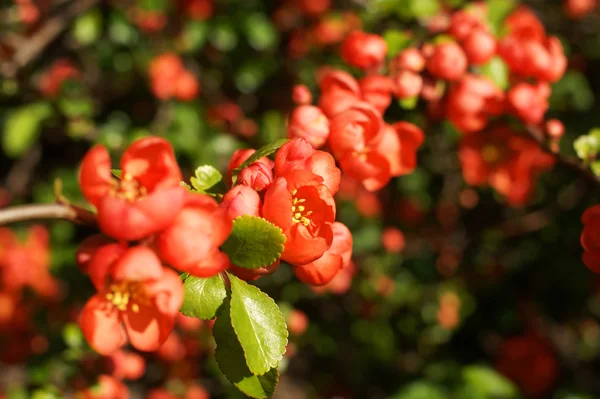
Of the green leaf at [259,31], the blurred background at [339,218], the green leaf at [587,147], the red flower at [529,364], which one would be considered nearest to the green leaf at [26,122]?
the blurred background at [339,218]

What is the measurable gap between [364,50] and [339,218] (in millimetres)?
1276

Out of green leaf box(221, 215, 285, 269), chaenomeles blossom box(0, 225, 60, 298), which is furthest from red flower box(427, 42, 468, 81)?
chaenomeles blossom box(0, 225, 60, 298)

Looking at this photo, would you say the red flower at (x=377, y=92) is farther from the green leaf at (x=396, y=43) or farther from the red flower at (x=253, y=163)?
the red flower at (x=253, y=163)

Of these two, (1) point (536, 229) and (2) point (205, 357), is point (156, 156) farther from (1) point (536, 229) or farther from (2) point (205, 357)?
(1) point (536, 229)

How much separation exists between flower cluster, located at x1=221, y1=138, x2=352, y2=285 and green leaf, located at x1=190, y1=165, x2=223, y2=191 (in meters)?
0.03

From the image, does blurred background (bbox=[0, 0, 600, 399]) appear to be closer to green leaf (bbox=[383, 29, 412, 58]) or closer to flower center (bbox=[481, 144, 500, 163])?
flower center (bbox=[481, 144, 500, 163])

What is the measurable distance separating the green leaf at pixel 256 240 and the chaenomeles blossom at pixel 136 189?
0.32 ft

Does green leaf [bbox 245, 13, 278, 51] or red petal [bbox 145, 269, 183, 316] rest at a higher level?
red petal [bbox 145, 269, 183, 316]

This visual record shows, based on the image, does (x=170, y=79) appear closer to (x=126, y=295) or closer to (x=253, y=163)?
(x=253, y=163)

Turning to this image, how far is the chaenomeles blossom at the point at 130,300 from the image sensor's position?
64 cm

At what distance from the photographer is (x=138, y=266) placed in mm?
634

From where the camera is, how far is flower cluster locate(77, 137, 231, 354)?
643 mm

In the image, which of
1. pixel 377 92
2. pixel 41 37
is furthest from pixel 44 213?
pixel 41 37

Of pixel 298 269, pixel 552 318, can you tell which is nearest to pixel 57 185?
pixel 298 269
